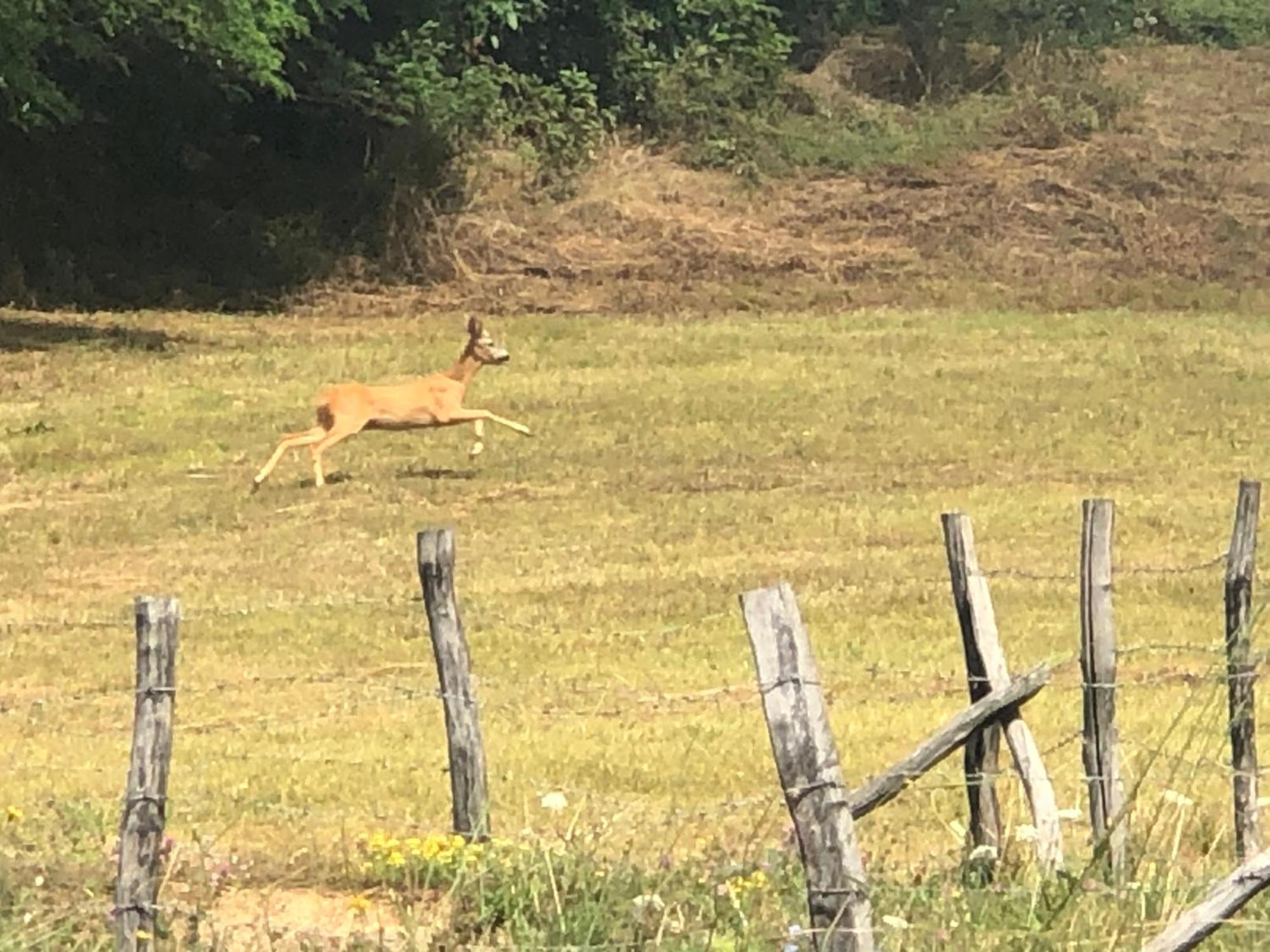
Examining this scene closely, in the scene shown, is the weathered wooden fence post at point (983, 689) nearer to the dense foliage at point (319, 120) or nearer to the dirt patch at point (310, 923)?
the dirt patch at point (310, 923)

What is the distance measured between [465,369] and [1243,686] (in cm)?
1292

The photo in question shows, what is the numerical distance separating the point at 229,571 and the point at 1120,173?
21.4m

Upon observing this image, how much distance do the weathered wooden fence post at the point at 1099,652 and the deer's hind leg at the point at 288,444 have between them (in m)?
11.5

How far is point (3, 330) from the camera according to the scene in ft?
83.7

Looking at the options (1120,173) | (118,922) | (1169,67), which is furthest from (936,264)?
(118,922)

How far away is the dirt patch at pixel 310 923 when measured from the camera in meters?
5.58

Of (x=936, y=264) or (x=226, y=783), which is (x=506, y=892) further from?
(x=936, y=264)

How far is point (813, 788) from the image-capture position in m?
4.35

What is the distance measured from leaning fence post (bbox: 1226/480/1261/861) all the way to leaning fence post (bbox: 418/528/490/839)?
2.03 metres

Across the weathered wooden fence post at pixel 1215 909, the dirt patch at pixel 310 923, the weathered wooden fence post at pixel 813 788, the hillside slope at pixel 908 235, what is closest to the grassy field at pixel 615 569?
the dirt patch at pixel 310 923

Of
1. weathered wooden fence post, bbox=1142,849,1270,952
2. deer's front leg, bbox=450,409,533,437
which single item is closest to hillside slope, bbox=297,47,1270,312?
deer's front leg, bbox=450,409,533,437

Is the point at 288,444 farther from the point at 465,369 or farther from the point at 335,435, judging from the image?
the point at 465,369

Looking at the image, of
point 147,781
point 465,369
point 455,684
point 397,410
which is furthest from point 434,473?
point 147,781

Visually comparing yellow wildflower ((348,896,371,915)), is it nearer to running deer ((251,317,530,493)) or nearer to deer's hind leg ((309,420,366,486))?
running deer ((251,317,530,493))
